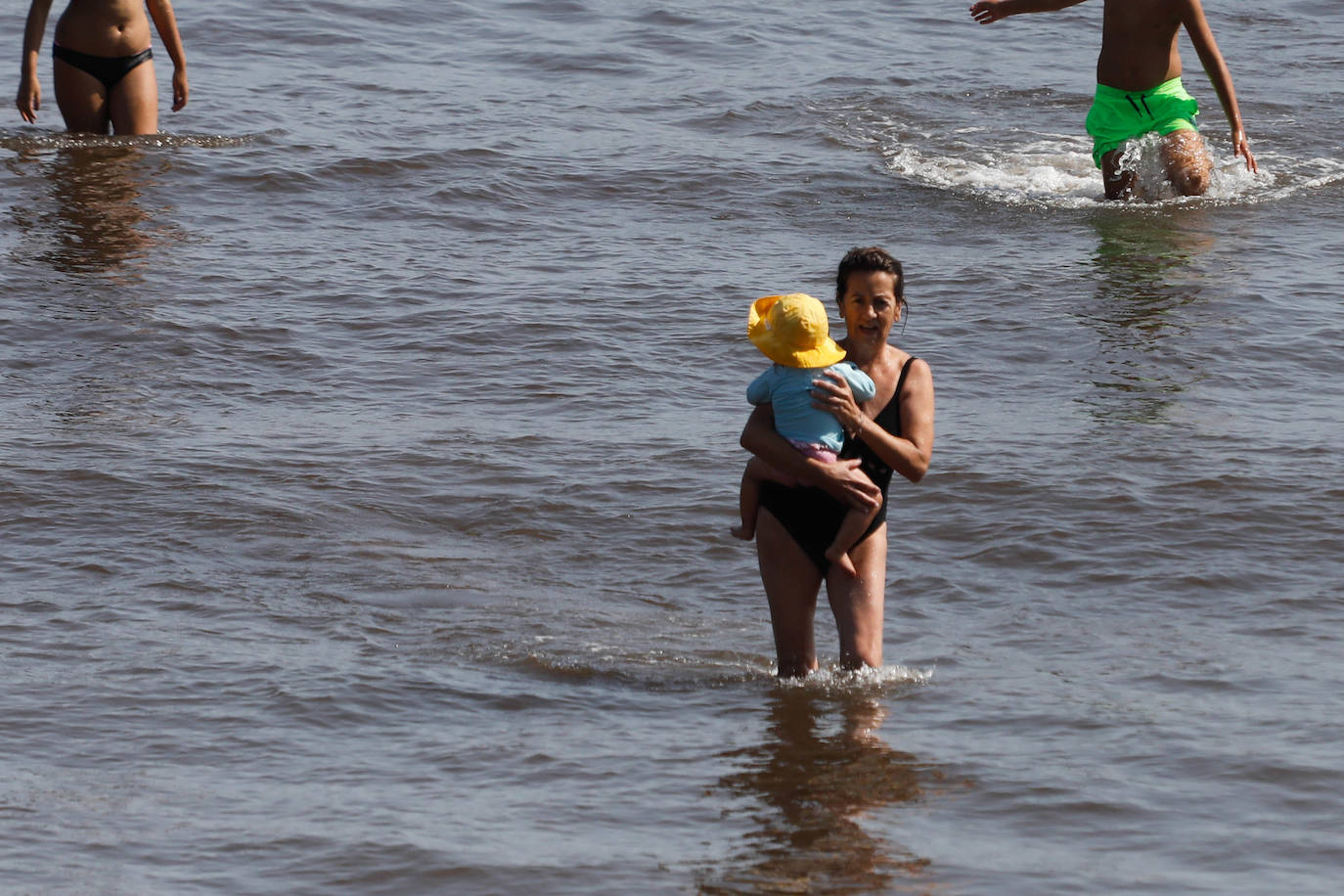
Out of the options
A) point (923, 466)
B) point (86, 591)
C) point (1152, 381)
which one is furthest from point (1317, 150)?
point (86, 591)

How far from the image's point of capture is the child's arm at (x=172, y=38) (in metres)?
11.1

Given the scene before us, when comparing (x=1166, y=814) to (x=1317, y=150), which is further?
(x=1317, y=150)

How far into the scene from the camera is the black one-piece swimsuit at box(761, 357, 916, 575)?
5.28 metres

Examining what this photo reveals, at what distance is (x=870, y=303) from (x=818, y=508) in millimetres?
596

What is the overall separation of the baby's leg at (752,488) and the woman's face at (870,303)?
45cm

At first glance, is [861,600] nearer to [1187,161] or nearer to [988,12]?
[988,12]

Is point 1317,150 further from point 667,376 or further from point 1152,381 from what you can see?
point 667,376

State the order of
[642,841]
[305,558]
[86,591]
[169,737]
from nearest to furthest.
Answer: [642,841] < [169,737] < [86,591] < [305,558]

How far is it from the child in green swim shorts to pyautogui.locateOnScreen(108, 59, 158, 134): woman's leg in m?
5.20

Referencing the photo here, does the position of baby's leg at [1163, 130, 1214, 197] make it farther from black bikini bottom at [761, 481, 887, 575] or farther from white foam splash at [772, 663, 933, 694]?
black bikini bottom at [761, 481, 887, 575]

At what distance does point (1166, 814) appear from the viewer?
4723 mm

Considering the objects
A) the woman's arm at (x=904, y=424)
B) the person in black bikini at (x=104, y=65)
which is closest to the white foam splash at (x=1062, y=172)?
the person in black bikini at (x=104, y=65)

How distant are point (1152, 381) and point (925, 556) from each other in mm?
2142

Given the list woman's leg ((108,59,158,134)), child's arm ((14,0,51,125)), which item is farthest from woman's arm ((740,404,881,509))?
woman's leg ((108,59,158,134))
